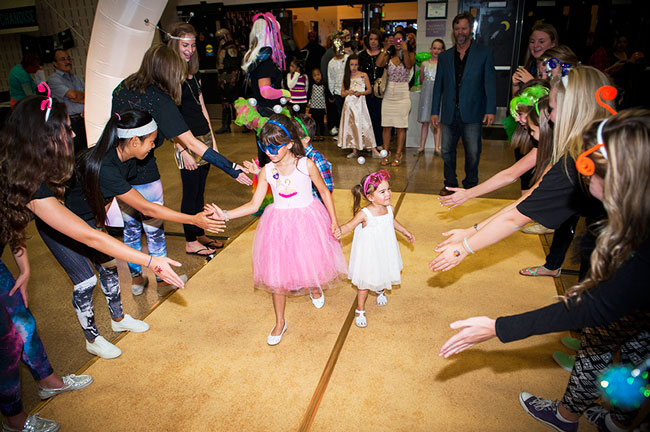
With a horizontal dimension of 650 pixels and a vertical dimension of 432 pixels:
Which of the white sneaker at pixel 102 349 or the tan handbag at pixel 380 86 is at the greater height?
the tan handbag at pixel 380 86

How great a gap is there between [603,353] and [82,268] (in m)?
2.55

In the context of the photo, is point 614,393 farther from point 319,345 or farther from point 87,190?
point 87,190

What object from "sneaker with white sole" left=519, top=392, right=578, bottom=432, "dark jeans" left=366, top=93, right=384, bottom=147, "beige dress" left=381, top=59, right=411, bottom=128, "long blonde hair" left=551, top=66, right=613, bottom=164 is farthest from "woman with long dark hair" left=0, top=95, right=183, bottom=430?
"dark jeans" left=366, top=93, right=384, bottom=147

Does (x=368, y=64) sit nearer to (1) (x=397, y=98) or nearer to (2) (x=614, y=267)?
(1) (x=397, y=98)

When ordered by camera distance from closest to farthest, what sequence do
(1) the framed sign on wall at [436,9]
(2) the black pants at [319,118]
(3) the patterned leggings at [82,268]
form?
(3) the patterned leggings at [82,268] < (1) the framed sign on wall at [436,9] < (2) the black pants at [319,118]

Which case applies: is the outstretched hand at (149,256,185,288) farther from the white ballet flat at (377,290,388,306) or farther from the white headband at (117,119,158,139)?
the white ballet flat at (377,290,388,306)

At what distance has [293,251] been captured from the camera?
2527 mm

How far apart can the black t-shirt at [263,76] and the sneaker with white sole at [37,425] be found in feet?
8.60

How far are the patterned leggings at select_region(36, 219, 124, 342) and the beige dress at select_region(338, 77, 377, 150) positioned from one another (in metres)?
4.56

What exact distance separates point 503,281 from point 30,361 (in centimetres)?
308

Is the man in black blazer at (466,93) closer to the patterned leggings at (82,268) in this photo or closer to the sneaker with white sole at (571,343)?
the sneaker with white sole at (571,343)

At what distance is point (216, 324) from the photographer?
110 inches

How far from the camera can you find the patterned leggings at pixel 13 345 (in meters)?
1.70

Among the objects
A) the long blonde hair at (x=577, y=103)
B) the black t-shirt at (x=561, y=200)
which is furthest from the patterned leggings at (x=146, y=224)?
the long blonde hair at (x=577, y=103)
